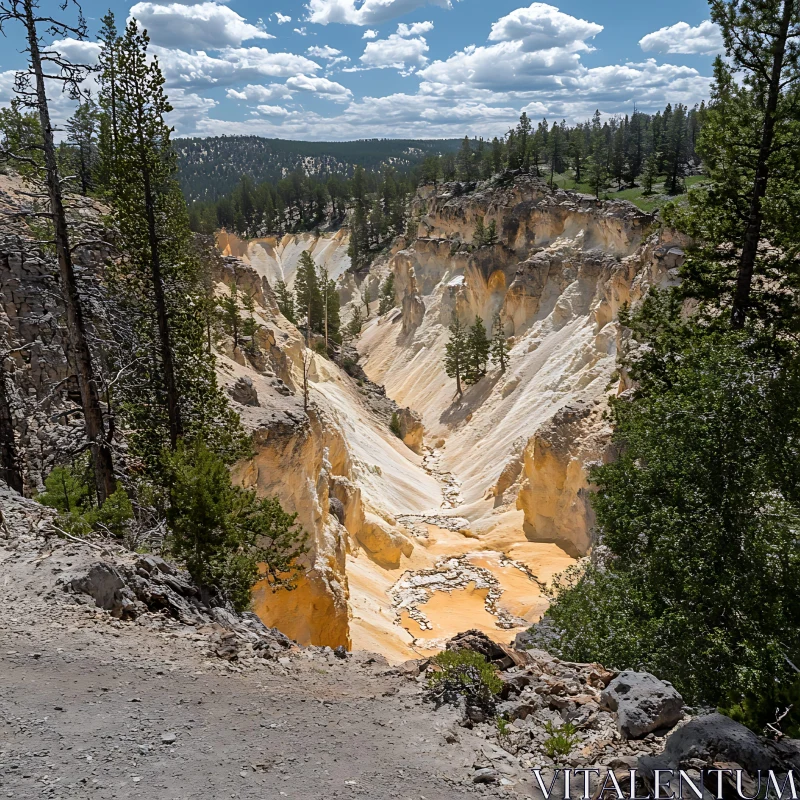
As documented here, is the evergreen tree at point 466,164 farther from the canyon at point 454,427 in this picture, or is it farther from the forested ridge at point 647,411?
the forested ridge at point 647,411

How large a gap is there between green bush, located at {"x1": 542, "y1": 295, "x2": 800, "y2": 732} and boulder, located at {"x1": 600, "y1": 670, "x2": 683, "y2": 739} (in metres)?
0.64

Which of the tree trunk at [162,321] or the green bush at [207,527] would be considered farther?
the tree trunk at [162,321]

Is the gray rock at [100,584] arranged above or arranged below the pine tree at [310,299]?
above

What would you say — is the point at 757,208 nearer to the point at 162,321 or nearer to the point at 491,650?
the point at 491,650

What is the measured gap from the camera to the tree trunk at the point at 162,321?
12945 millimetres

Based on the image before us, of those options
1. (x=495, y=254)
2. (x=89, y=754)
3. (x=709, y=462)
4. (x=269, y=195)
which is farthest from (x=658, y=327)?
(x=269, y=195)

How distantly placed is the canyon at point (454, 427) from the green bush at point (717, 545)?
21.6ft

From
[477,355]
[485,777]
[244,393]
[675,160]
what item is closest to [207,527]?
[485,777]

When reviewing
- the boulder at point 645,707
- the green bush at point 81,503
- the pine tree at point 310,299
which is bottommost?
the pine tree at point 310,299

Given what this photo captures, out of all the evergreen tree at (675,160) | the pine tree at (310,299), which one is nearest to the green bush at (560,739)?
the pine tree at (310,299)

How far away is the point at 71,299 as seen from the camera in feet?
37.3

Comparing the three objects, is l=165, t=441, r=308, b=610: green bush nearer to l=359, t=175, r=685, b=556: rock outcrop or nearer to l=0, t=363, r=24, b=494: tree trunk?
l=0, t=363, r=24, b=494: tree trunk

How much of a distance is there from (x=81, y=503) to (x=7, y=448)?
217 centimetres

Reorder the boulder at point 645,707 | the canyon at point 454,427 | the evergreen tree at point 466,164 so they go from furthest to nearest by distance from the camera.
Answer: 1. the evergreen tree at point 466,164
2. the canyon at point 454,427
3. the boulder at point 645,707
